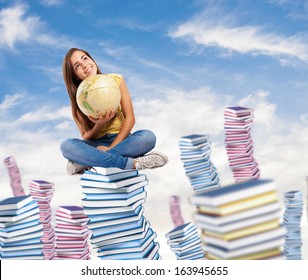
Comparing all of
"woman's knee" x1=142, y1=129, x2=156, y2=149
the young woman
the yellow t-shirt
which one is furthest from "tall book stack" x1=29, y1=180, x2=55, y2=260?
"woman's knee" x1=142, y1=129, x2=156, y2=149

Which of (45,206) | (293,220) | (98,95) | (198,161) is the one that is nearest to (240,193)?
(98,95)

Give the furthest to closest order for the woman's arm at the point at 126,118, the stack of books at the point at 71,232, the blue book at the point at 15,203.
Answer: the stack of books at the point at 71,232
the woman's arm at the point at 126,118
the blue book at the point at 15,203

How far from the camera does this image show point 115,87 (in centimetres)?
479

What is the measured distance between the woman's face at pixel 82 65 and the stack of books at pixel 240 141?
3129 millimetres

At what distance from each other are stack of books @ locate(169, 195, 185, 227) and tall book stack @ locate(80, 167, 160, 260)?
163 inches

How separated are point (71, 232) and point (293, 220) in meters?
3.81

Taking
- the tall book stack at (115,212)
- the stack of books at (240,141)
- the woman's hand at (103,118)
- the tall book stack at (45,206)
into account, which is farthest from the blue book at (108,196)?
the stack of books at (240,141)

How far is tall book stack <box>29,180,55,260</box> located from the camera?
24.0ft

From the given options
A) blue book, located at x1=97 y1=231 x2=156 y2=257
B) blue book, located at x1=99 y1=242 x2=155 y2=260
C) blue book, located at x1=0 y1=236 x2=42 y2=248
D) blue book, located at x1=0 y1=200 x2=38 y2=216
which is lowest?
blue book, located at x1=99 y1=242 x2=155 y2=260

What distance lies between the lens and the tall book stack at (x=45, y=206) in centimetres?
731

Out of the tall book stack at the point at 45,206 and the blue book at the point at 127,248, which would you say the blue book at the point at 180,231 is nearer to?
the tall book stack at the point at 45,206

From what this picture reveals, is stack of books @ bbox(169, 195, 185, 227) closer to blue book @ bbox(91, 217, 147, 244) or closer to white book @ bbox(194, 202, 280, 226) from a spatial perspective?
blue book @ bbox(91, 217, 147, 244)
